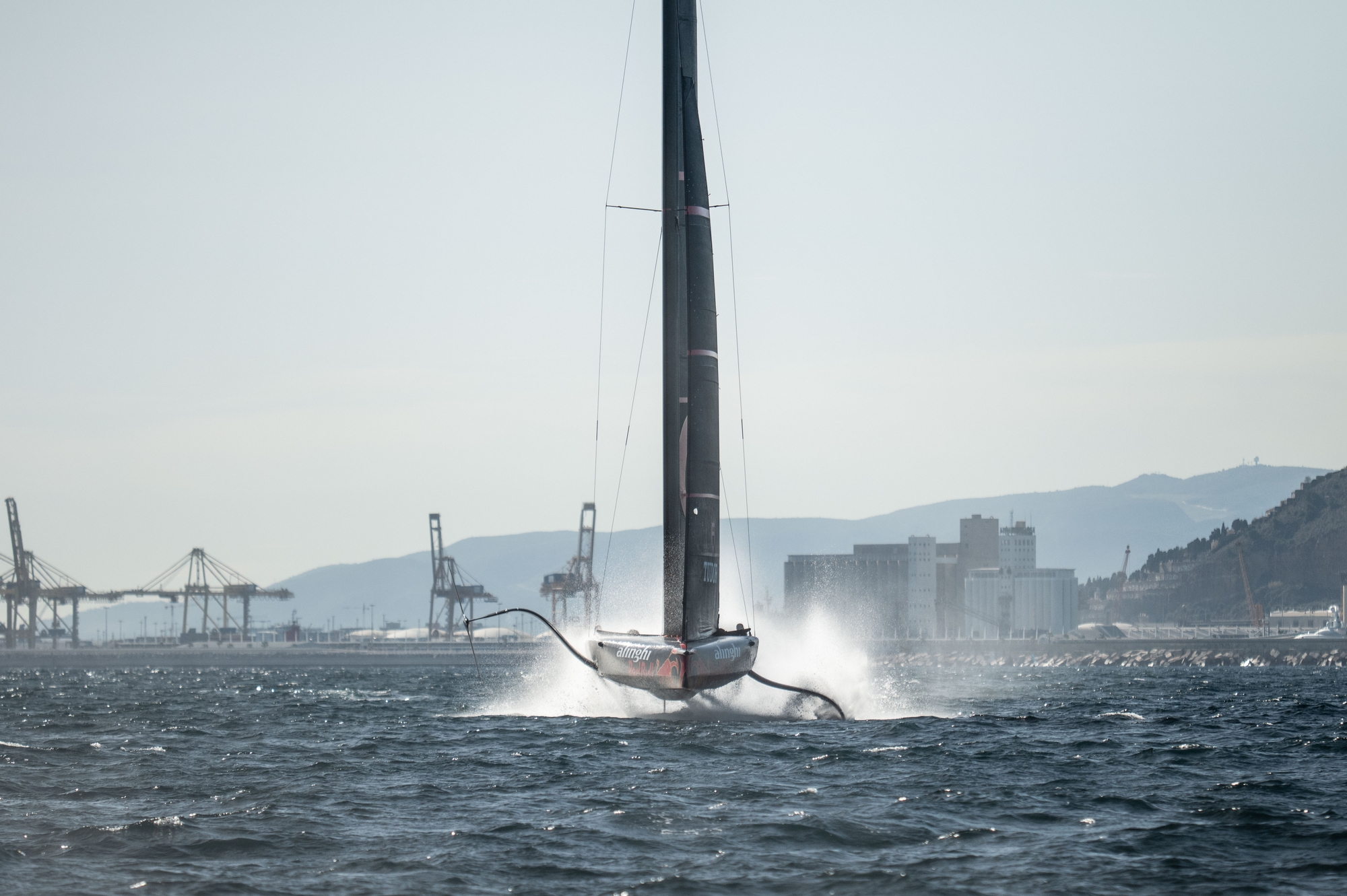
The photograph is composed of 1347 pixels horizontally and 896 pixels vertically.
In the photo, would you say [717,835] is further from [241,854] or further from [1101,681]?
[1101,681]

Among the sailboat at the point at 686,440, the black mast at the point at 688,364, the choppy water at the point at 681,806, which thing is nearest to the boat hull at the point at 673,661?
the sailboat at the point at 686,440

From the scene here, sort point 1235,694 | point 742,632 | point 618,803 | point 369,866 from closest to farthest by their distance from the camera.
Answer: point 369,866 → point 618,803 → point 742,632 → point 1235,694

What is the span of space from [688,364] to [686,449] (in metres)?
1.92

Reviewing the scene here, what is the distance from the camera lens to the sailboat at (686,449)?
27906 millimetres

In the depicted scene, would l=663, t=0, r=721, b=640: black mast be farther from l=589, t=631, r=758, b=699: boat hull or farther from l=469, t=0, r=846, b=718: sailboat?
l=589, t=631, r=758, b=699: boat hull

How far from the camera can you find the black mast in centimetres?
2923

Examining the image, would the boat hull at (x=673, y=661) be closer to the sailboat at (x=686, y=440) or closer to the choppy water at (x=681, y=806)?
the sailboat at (x=686, y=440)

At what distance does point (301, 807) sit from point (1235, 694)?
145 feet

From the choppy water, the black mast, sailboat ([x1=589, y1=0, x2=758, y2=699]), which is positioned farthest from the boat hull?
the choppy water

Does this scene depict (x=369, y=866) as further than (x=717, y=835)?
No

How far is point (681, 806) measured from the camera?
17.7 m

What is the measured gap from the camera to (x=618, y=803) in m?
18.0

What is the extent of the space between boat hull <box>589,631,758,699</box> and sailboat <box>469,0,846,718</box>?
2 centimetres

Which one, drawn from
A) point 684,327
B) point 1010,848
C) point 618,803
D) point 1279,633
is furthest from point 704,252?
point 1279,633
